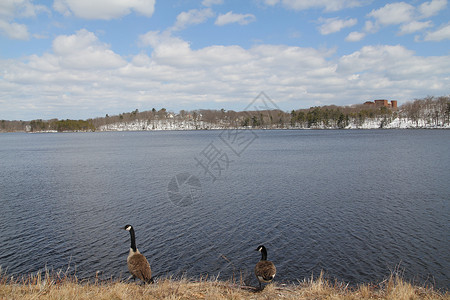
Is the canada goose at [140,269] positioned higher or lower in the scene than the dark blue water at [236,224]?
higher

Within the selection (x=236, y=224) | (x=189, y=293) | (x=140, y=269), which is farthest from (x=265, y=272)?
(x=236, y=224)

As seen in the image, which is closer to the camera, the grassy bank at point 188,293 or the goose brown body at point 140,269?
the grassy bank at point 188,293

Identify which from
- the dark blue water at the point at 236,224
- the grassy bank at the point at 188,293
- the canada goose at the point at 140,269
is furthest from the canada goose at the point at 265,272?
the dark blue water at the point at 236,224

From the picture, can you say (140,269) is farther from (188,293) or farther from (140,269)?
(188,293)

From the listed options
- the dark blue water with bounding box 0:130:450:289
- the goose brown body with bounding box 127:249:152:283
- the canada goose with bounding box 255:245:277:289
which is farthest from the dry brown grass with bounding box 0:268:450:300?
the dark blue water with bounding box 0:130:450:289

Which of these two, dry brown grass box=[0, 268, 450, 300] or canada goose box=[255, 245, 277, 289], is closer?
dry brown grass box=[0, 268, 450, 300]

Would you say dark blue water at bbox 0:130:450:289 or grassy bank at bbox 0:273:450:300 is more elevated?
grassy bank at bbox 0:273:450:300

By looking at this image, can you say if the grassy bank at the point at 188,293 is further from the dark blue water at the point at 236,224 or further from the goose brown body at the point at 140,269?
the dark blue water at the point at 236,224

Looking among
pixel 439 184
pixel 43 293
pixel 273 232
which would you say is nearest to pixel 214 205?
pixel 273 232

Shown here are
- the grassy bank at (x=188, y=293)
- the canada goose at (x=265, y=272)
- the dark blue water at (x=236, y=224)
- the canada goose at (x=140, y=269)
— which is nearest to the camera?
the grassy bank at (x=188, y=293)

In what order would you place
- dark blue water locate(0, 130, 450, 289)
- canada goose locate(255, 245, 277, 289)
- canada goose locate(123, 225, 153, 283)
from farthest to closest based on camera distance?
dark blue water locate(0, 130, 450, 289) < canada goose locate(123, 225, 153, 283) < canada goose locate(255, 245, 277, 289)

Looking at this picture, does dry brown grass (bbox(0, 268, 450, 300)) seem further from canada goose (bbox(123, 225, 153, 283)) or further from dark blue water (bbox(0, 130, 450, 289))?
dark blue water (bbox(0, 130, 450, 289))

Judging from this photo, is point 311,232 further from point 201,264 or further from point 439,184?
point 439,184

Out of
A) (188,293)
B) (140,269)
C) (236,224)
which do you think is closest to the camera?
(188,293)
